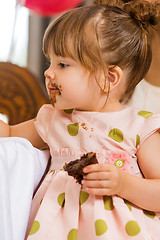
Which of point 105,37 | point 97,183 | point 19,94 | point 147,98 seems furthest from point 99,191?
point 19,94

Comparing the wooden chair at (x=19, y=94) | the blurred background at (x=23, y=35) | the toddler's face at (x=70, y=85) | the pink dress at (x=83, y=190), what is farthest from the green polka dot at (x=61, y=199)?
the blurred background at (x=23, y=35)

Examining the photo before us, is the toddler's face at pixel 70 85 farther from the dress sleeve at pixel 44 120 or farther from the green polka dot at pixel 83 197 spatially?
the green polka dot at pixel 83 197

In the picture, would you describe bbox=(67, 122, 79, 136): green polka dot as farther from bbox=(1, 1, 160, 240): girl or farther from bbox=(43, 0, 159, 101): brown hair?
bbox=(43, 0, 159, 101): brown hair

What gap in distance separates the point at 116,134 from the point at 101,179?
0.15 m

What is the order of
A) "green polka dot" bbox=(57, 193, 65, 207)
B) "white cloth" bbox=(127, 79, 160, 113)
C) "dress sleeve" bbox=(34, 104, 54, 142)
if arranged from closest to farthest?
"green polka dot" bbox=(57, 193, 65, 207) < "dress sleeve" bbox=(34, 104, 54, 142) < "white cloth" bbox=(127, 79, 160, 113)

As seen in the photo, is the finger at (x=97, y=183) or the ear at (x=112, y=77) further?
the ear at (x=112, y=77)

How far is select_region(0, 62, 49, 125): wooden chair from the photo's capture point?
4.96 ft

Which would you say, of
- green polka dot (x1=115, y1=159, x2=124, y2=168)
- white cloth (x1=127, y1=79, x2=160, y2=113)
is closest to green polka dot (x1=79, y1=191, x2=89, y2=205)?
green polka dot (x1=115, y1=159, x2=124, y2=168)

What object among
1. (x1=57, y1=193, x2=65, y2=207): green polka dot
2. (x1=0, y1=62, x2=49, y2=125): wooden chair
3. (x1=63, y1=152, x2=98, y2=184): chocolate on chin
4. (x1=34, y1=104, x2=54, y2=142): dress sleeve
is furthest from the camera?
(x1=0, y1=62, x2=49, y2=125): wooden chair

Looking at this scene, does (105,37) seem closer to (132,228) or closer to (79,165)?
(79,165)

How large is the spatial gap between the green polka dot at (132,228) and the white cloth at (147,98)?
0.55 m

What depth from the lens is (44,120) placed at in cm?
107

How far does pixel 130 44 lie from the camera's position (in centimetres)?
97

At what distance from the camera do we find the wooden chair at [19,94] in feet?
4.96
